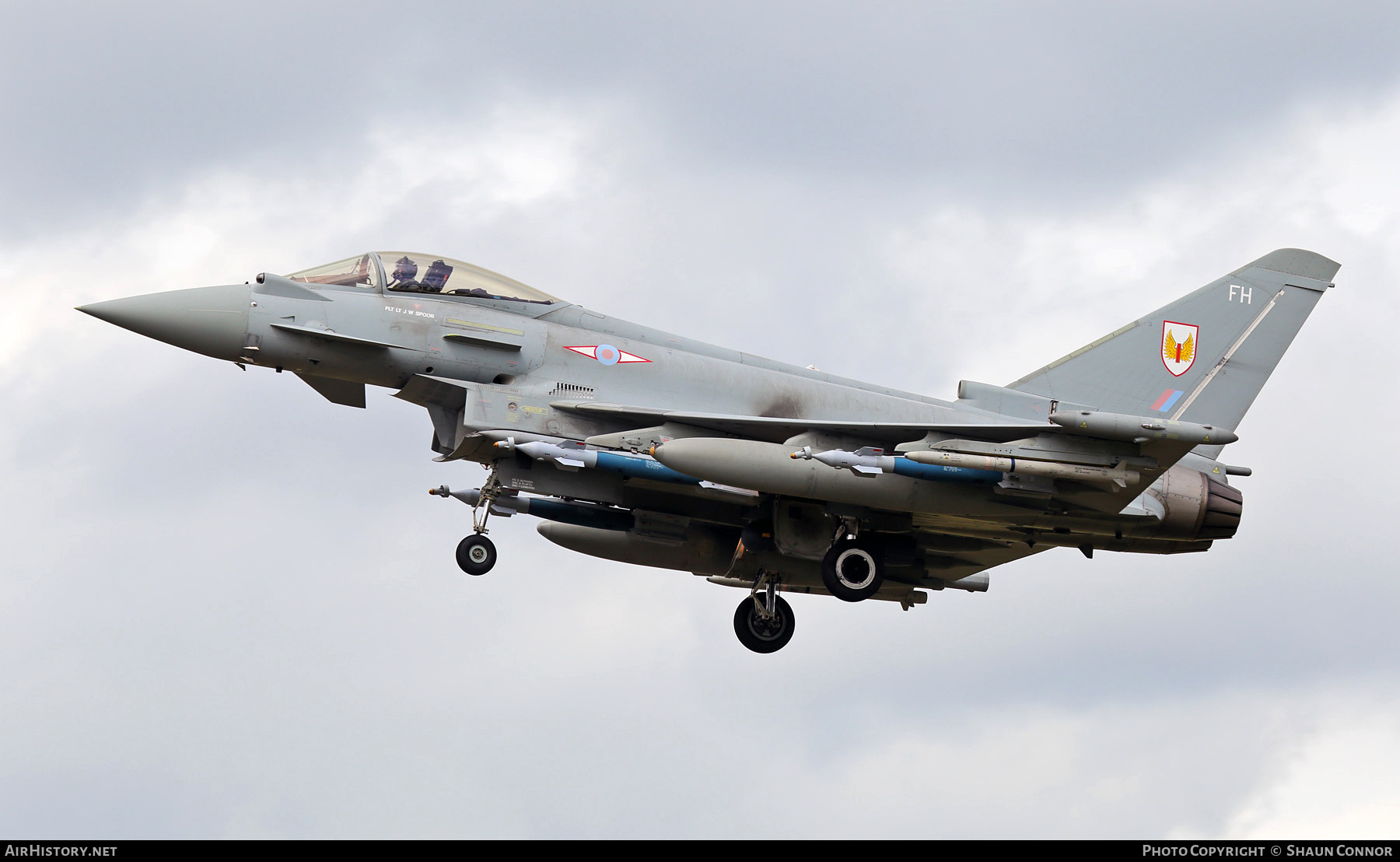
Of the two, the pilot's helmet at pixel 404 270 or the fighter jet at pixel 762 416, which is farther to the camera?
the pilot's helmet at pixel 404 270

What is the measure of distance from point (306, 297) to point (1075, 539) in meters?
10.4

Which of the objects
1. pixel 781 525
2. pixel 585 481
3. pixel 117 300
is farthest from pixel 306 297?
pixel 781 525

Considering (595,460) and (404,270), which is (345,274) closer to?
(404,270)

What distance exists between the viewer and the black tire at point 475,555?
706 inches

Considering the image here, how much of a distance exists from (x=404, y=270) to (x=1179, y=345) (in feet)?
34.6

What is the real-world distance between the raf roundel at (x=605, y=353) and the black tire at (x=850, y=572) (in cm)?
351

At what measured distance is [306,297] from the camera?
714 inches

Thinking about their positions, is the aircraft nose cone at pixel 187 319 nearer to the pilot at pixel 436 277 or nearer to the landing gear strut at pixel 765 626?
the pilot at pixel 436 277

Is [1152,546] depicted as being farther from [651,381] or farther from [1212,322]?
[651,381]

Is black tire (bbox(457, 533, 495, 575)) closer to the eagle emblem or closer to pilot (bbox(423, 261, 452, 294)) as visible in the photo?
pilot (bbox(423, 261, 452, 294))

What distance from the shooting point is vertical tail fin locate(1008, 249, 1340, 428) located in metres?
20.4

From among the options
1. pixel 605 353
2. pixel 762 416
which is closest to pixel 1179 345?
pixel 762 416

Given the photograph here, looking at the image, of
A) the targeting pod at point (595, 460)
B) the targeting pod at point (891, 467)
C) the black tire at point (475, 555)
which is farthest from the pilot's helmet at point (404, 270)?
the targeting pod at point (891, 467)

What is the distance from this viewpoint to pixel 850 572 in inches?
752
